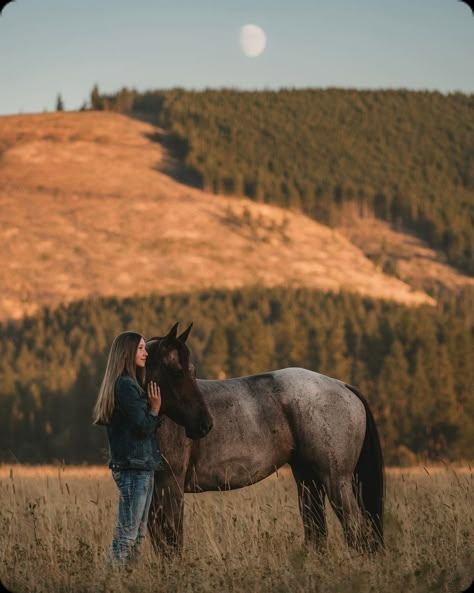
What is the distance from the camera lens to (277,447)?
8984 millimetres

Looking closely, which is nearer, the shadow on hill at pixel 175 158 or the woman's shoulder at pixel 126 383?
the woman's shoulder at pixel 126 383

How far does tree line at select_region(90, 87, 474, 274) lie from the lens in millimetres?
114062

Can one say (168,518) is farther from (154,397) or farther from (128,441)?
(154,397)

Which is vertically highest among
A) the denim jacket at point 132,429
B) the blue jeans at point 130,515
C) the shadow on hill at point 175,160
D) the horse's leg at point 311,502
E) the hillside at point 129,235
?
the denim jacket at point 132,429

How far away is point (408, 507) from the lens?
9.42 m

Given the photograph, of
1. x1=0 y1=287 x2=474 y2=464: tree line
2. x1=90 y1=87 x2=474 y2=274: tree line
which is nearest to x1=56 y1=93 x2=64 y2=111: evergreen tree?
x1=90 y1=87 x2=474 y2=274: tree line

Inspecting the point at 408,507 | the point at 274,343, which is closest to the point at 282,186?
the point at 274,343

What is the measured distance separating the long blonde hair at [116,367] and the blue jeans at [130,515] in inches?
18.9

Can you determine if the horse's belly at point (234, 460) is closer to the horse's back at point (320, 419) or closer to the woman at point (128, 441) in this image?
the horse's back at point (320, 419)

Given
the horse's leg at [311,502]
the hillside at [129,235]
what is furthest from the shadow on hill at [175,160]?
the horse's leg at [311,502]

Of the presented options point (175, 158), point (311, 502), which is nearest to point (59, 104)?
point (175, 158)

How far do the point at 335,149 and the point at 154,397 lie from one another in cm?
12951

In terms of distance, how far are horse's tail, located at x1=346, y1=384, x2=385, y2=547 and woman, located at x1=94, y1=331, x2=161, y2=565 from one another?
7.37 feet

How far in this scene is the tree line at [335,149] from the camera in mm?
114062
